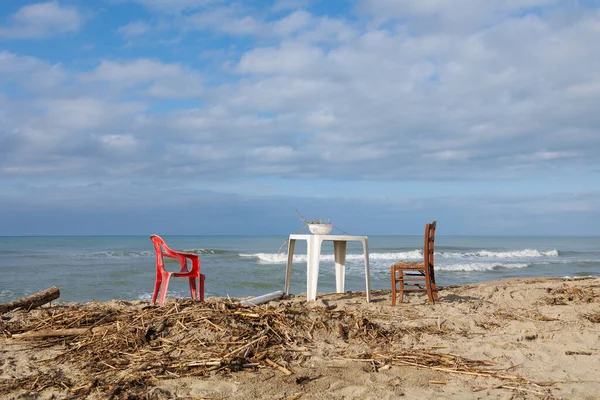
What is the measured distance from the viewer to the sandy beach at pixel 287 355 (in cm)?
300

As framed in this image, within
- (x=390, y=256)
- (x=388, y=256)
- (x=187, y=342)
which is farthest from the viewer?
(x=388, y=256)

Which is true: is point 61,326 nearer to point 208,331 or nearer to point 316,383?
point 208,331

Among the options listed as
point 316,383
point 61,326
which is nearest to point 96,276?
point 61,326

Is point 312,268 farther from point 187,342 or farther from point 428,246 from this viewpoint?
point 187,342

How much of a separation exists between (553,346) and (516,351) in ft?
1.42

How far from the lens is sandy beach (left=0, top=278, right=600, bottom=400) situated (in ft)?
9.86

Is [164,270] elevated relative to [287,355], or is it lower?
elevated

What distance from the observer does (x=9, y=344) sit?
3.94 metres

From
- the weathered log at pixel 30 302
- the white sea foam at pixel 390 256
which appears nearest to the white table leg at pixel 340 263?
the weathered log at pixel 30 302

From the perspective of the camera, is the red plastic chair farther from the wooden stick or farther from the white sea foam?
the white sea foam

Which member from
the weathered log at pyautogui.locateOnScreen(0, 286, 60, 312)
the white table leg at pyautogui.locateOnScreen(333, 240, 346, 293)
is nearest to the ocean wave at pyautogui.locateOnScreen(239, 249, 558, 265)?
the white table leg at pyautogui.locateOnScreen(333, 240, 346, 293)

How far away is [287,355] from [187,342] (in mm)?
764

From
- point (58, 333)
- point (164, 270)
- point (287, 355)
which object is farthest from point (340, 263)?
point (58, 333)

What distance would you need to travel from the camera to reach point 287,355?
3.59 m
